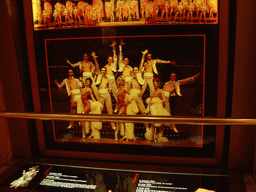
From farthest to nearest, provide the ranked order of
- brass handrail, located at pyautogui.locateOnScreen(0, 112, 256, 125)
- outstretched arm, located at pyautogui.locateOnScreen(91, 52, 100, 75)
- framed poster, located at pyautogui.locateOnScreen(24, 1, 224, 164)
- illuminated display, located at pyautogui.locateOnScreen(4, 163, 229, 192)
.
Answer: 1. outstretched arm, located at pyautogui.locateOnScreen(91, 52, 100, 75)
2. framed poster, located at pyautogui.locateOnScreen(24, 1, 224, 164)
3. illuminated display, located at pyautogui.locateOnScreen(4, 163, 229, 192)
4. brass handrail, located at pyautogui.locateOnScreen(0, 112, 256, 125)

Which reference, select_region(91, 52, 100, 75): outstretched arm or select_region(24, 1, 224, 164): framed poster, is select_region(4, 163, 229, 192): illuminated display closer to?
select_region(24, 1, 224, 164): framed poster

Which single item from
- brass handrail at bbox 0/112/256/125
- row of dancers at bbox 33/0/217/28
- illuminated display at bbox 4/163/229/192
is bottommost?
illuminated display at bbox 4/163/229/192

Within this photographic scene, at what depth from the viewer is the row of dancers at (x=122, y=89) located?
1.80 meters

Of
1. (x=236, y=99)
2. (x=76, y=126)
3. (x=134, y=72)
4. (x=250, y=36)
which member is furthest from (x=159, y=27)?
(x=76, y=126)

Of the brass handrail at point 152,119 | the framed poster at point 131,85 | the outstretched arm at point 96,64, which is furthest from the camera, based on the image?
the outstretched arm at point 96,64

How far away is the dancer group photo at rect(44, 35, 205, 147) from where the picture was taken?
1.75m

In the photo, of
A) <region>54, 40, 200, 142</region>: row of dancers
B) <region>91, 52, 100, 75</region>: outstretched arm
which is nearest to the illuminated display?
<region>54, 40, 200, 142</region>: row of dancers

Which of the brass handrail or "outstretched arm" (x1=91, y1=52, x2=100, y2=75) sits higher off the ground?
"outstretched arm" (x1=91, y1=52, x2=100, y2=75)

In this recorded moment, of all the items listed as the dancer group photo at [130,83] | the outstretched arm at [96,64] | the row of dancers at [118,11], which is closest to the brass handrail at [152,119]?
the dancer group photo at [130,83]

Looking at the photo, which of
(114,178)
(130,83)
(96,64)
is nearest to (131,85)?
(130,83)

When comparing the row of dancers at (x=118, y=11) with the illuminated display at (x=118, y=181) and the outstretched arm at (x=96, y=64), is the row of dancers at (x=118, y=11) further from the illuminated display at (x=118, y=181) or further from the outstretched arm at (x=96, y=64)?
the illuminated display at (x=118, y=181)

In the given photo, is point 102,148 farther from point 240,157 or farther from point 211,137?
point 240,157

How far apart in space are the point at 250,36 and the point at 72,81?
137 cm

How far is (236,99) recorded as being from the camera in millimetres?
1637
